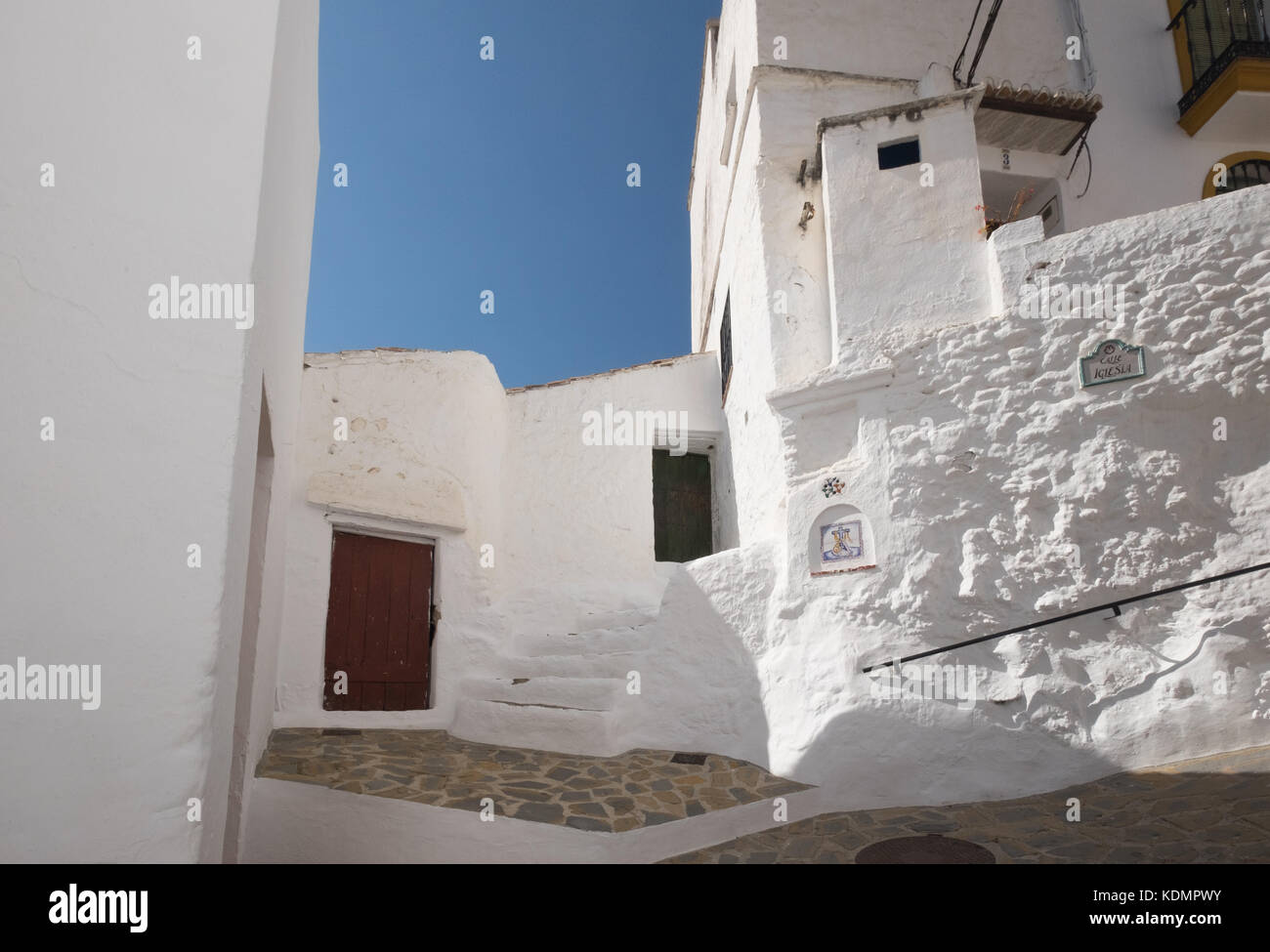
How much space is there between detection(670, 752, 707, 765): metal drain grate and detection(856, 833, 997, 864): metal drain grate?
1.75 m

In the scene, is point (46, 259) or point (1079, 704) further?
point (1079, 704)

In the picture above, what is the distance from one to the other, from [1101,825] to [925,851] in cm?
91

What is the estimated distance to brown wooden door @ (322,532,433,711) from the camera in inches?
300

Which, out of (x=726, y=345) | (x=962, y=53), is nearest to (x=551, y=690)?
(x=726, y=345)

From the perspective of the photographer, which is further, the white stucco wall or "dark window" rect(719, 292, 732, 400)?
"dark window" rect(719, 292, 732, 400)

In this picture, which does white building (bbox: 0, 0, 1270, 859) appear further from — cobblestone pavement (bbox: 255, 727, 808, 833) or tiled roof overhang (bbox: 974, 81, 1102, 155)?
cobblestone pavement (bbox: 255, 727, 808, 833)

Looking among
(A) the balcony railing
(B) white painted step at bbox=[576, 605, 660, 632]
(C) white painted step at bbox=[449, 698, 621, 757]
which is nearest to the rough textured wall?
(C) white painted step at bbox=[449, 698, 621, 757]

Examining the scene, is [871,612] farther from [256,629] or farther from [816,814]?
[256,629]

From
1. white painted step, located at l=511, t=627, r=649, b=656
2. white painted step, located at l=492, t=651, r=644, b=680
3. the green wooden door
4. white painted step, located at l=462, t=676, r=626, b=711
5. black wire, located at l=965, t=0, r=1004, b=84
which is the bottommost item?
white painted step, located at l=462, t=676, r=626, b=711

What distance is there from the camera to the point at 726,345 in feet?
A: 31.3

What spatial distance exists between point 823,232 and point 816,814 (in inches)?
191
